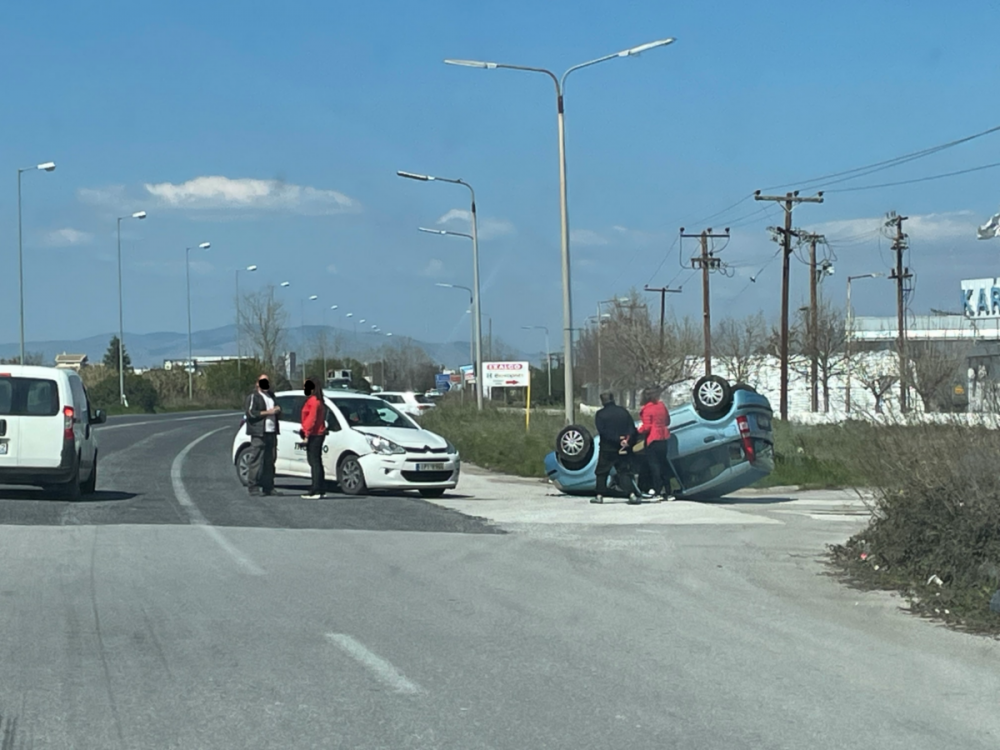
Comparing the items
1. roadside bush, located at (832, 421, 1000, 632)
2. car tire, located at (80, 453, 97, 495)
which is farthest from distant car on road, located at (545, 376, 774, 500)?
car tire, located at (80, 453, 97, 495)

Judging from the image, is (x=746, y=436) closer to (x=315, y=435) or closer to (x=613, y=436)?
(x=613, y=436)

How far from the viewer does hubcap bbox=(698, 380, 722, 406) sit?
62.8 feet

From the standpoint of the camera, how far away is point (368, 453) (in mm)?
19609

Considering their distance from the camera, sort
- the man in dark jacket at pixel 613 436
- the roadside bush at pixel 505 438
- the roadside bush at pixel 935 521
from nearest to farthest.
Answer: the roadside bush at pixel 935 521
the man in dark jacket at pixel 613 436
the roadside bush at pixel 505 438

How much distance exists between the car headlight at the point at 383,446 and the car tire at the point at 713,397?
4386 millimetres

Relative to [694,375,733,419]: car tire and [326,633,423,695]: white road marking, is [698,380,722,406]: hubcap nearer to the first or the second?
[694,375,733,419]: car tire

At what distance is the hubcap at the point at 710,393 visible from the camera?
1916 cm

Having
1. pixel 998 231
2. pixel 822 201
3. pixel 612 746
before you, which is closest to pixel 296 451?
pixel 612 746

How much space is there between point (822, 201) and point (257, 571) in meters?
42.1

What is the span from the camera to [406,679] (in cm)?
725

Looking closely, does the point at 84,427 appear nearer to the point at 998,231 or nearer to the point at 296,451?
the point at 296,451

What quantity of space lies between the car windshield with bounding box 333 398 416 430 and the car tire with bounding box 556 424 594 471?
239cm

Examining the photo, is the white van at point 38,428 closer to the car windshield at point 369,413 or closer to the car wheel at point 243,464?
the car wheel at point 243,464

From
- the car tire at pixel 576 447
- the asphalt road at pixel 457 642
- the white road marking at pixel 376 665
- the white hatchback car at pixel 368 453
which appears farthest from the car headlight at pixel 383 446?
the white road marking at pixel 376 665
